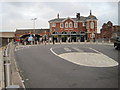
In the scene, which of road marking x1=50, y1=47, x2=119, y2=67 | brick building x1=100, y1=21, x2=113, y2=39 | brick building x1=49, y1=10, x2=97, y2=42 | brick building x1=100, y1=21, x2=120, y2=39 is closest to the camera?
road marking x1=50, y1=47, x2=119, y2=67

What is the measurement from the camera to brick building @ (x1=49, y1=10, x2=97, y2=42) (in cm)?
6094

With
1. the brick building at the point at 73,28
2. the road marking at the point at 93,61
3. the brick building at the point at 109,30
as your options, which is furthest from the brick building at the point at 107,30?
the road marking at the point at 93,61

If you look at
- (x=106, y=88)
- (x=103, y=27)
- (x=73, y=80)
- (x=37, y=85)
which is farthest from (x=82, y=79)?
(x=103, y=27)

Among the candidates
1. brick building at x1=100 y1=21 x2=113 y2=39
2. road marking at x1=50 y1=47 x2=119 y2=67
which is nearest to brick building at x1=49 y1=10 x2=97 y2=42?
brick building at x1=100 y1=21 x2=113 y2=39

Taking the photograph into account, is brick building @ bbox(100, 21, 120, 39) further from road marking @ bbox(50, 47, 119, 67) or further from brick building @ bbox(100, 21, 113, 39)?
road marking @ bbox(50, 47, 119, 67)

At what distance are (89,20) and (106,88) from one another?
184ft

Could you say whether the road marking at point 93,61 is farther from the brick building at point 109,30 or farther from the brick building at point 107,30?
the brick building at point 107,30

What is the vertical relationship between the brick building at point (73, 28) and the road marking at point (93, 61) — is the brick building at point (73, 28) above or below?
above

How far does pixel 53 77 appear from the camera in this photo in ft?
27.3

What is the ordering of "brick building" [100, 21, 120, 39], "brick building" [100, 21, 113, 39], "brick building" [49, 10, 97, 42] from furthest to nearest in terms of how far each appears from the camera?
"brick building" [100, 21, 113, 39]
"brick building" [49, 10, 97, 42]
"brick building" [100, 21, 120, 39]

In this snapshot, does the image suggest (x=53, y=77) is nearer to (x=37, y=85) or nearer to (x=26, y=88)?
(x=37, y=85)

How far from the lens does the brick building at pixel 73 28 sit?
60.9 meters

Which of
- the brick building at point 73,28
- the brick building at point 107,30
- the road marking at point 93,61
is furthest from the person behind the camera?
the brick building at point 107,30

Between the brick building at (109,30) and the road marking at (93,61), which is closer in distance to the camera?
the road marking at (93,61)
